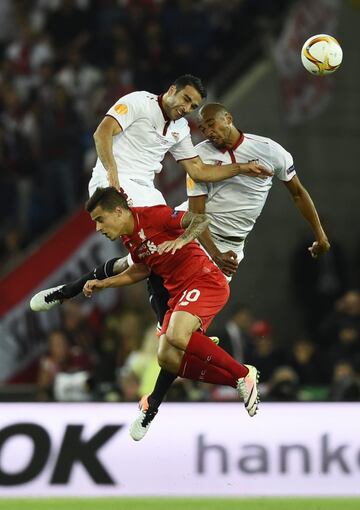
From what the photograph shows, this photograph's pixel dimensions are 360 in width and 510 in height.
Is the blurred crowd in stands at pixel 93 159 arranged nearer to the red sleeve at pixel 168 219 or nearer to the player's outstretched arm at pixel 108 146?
the red sleeve at pixel 168 219

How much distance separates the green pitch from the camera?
424 inches

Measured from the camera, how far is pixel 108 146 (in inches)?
374

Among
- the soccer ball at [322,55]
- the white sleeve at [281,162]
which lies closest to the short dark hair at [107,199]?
the white sleeve at [281,162]

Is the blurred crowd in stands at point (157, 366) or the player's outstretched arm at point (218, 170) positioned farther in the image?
the blurred crowd in stands at point (157, 366)

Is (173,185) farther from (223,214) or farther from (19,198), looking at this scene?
(223,214)

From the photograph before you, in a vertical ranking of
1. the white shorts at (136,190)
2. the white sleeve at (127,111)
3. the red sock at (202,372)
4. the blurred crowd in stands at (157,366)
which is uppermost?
the white sleeve at (127,111)

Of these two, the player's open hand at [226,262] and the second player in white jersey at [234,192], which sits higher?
the second player in white jersey at [234,192]

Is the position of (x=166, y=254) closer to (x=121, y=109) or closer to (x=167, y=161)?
(x=121, y=109)

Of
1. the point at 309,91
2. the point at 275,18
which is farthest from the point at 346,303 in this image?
the point at 275,18

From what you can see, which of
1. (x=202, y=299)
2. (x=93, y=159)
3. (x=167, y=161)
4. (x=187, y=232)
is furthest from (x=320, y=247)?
(x=93, y=159)

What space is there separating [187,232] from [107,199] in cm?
59

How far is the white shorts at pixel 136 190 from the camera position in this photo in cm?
971

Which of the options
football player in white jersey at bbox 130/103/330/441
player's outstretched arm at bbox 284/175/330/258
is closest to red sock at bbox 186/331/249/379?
football player in white jersey at bbox 130/103/330/441

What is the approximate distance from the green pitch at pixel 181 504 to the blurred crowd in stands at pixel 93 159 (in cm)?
136
